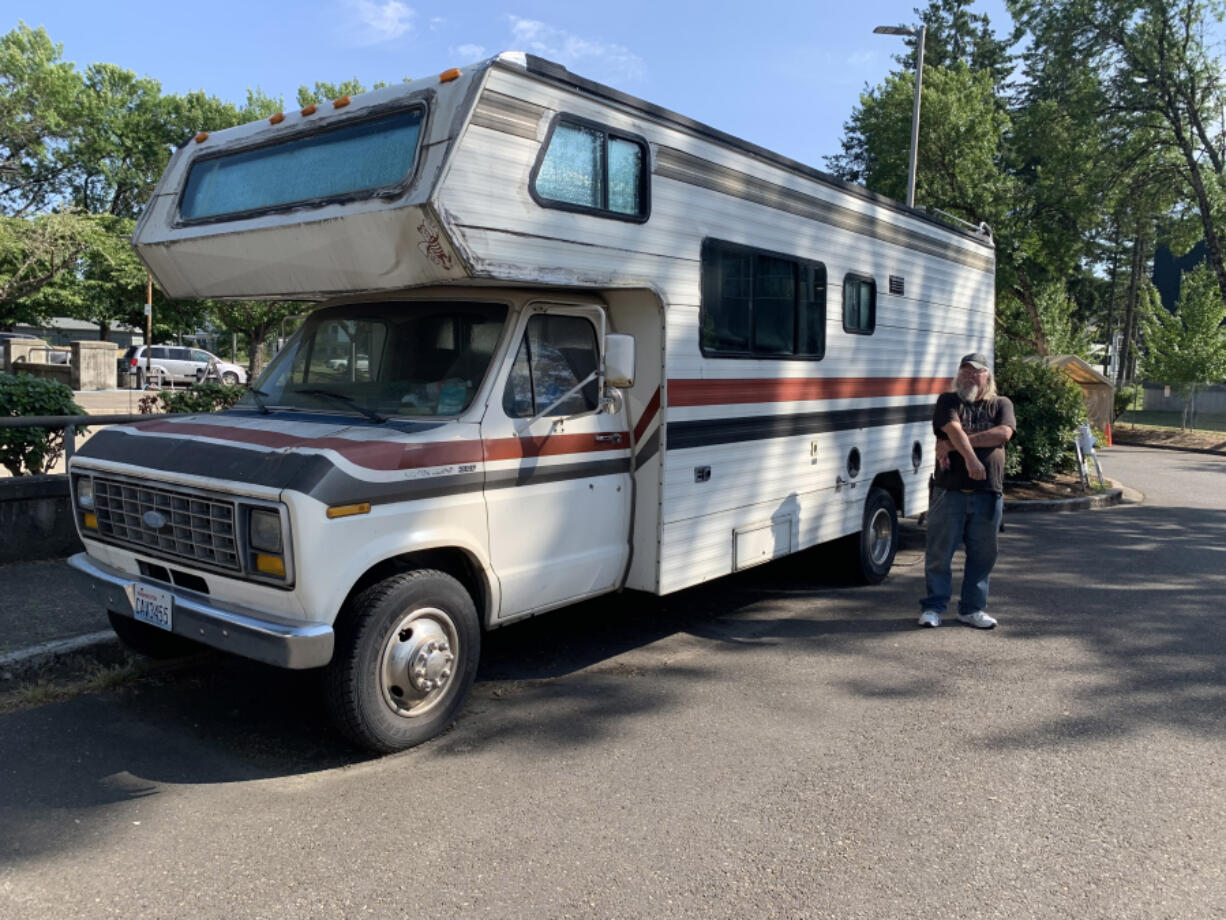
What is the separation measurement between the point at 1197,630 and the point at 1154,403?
43.6 m

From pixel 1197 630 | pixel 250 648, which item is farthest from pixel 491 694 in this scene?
pixel 1197 630

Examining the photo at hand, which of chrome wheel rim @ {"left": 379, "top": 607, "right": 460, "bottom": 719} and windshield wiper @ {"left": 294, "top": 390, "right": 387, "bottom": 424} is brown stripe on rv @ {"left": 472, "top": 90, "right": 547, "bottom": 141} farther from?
chrome wheel rim @ {"left": 379, "top": 607, "right": 460, "bottom": 719}

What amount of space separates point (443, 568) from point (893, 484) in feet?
15.8

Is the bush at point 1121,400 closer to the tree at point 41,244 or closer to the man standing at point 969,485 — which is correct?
the man standing at point 969,485

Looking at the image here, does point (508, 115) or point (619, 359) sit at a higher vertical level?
point (508, 115)

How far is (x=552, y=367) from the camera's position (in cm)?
495

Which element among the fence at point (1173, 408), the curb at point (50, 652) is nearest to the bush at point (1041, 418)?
the curb at point (50, 652)

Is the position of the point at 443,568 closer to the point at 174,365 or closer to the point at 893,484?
the point at 893,484

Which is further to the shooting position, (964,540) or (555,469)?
(964,540)

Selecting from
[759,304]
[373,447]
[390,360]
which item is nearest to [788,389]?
[759,304]

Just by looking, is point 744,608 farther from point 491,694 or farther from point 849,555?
point 491,694

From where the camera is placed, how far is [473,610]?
4.49 meters

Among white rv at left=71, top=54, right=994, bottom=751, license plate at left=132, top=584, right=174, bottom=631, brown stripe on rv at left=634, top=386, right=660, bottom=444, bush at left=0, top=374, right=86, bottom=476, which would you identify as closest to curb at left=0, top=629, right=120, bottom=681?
white rv at left=71, top=54, right=994, bottom=751

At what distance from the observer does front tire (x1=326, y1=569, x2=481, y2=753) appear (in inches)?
160
